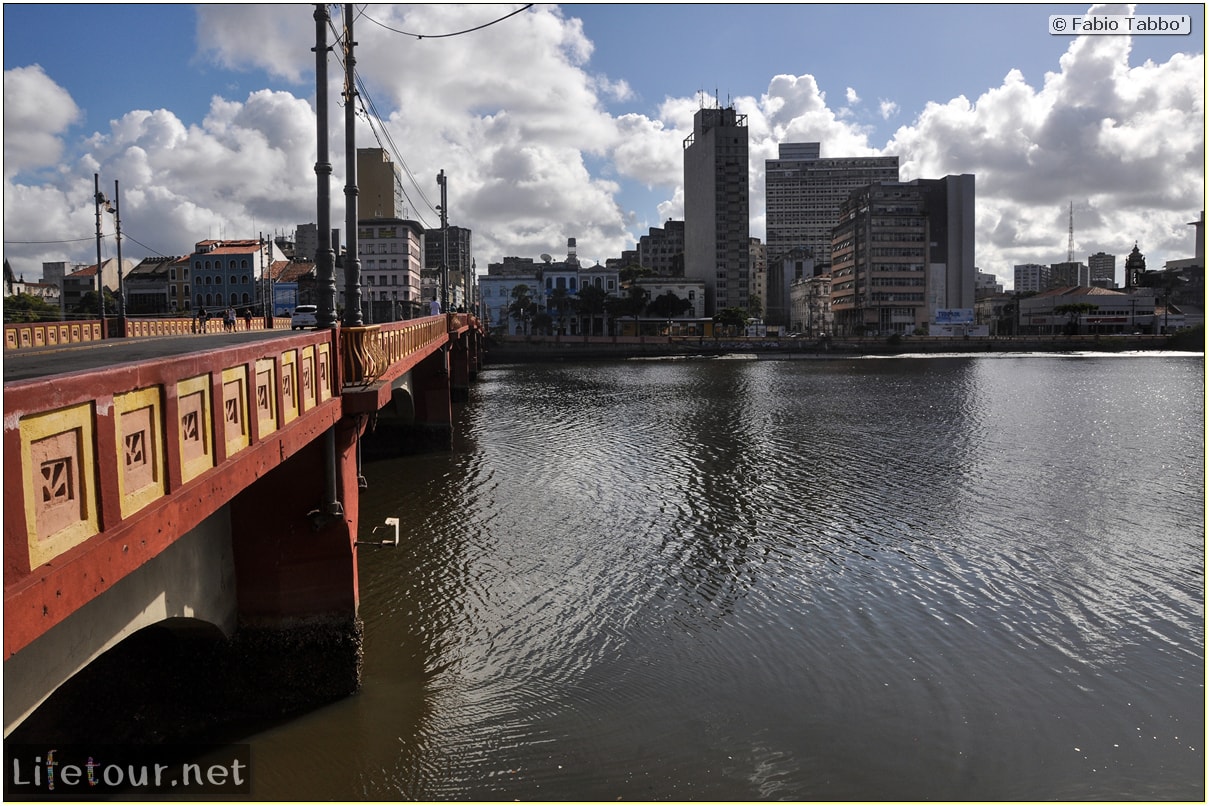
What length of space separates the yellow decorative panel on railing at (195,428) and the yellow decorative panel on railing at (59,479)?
1290mm

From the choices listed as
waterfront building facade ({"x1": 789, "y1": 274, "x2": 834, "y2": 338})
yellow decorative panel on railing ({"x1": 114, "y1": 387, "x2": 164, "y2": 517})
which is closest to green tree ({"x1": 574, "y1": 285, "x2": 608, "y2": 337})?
waterfront building facade ({"x1": 789, "y1": 274, "x2": 834, "y2": 338})

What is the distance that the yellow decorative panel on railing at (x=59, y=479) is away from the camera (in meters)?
4.63

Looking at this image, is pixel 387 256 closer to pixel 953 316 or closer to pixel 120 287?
pixel 953 316

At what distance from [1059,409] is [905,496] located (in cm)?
2710

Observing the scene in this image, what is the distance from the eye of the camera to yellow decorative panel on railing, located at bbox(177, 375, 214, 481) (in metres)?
6.70

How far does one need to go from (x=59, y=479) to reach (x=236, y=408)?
3.05 metres

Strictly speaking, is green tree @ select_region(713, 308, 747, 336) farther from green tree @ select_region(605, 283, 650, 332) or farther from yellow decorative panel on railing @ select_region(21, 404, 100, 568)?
yellow decorative panel on railing @ select_region(21, 404, 100, 568)

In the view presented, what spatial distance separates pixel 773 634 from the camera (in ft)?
43.7

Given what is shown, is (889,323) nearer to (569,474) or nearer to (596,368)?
(596,368)

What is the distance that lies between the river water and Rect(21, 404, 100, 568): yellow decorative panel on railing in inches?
204

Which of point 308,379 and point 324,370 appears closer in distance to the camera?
point 308,379

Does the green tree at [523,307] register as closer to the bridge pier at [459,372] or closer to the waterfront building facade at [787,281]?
the waterfront building facade at [787,281]

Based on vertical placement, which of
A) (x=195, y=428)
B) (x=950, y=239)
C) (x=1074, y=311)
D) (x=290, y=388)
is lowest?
(x=195, y=428)

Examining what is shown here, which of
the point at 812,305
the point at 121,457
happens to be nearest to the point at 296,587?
the point at 121,457
